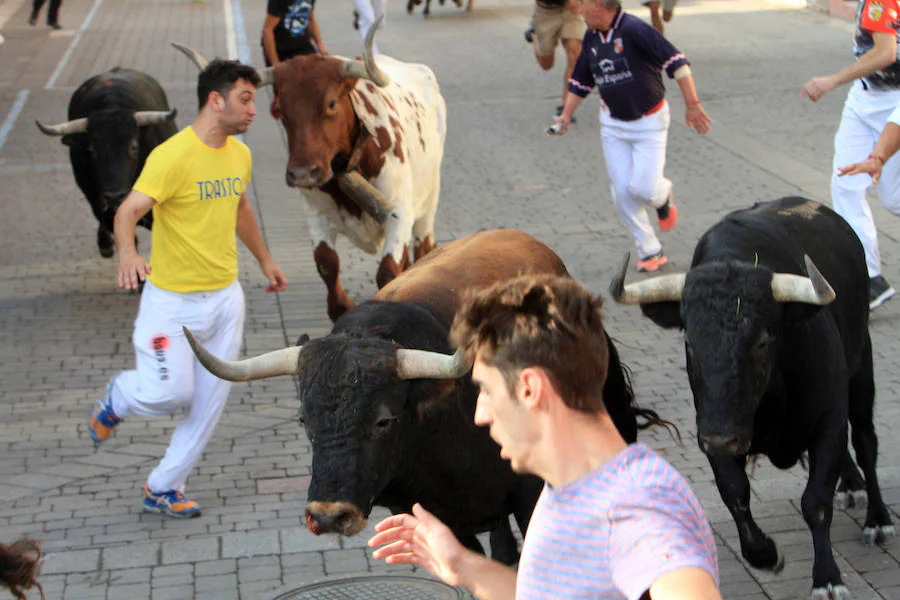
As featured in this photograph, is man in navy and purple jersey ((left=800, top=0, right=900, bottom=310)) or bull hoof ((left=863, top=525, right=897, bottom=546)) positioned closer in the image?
bull hoof ((left=863, top=525, right=897, bottom=546))

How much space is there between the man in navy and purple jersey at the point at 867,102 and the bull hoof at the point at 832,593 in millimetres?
3296

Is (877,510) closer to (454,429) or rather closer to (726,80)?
(454,429)

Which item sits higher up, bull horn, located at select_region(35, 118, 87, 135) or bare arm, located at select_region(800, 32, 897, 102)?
bare arm, located at select_region(800, 32, 897, 102)

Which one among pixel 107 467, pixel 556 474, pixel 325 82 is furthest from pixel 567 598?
pixel 325 82

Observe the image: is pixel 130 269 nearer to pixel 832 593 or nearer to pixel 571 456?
pixel 832 593

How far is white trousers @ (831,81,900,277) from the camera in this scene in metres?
8.03

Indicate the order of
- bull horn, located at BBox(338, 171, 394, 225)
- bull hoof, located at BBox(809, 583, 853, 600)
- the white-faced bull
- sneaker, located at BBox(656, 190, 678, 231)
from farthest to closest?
1. sneaker, located at BBox(656, 190, 678, 231)
2. bull horn, located at BBox(338, 171, 394, 225)
3. bull hoof, located at BBox(809, 583, 853, 600)
4. the white-faced bull

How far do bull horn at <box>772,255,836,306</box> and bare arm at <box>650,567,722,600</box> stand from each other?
2780 mm

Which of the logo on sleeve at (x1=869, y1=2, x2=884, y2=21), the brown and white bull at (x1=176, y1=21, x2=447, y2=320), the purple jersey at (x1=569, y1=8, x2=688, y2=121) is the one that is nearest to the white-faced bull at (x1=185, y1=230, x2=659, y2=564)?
the brown and white bull at (x1=176, y1=21, x2=447, y2=320)

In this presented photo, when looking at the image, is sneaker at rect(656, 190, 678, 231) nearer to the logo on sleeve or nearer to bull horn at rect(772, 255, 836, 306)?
the logo on sleeve

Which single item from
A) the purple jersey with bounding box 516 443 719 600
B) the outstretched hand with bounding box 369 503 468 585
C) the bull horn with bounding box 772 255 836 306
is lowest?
the bull horn with bounding box 772 255 836 306

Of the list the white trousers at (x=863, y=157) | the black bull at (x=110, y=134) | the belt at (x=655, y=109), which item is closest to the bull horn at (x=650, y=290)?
the white trousers at (x=863, y=157)

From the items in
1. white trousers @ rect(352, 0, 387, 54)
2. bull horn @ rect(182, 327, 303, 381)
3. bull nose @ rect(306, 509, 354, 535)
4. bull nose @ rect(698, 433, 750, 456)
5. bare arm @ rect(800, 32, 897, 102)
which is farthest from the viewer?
white trousers @ rect(352, 0, 387, 54)

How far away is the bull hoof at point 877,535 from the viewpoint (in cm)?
561
